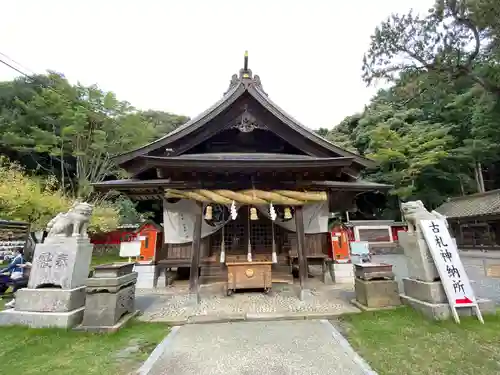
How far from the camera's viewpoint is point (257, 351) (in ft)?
13.1

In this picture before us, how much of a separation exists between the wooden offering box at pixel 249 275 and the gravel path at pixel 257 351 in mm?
2156

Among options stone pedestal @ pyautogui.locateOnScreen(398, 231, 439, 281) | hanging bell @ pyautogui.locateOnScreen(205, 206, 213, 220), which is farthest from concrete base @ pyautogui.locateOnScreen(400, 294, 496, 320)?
hanging bell @ pyautogui.locateOnScreen(205, 206, 213, 220)

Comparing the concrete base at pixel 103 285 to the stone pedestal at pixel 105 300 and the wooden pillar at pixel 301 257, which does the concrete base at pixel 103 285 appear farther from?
the wooden pillar at pixel 301 257

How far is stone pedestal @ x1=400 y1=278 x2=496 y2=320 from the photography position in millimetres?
4902

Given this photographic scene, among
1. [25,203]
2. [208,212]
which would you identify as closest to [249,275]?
[208,212]

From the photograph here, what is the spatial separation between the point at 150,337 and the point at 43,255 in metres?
2.77

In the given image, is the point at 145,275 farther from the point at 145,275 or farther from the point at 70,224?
the point at 70,224

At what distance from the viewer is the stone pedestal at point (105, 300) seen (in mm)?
4805

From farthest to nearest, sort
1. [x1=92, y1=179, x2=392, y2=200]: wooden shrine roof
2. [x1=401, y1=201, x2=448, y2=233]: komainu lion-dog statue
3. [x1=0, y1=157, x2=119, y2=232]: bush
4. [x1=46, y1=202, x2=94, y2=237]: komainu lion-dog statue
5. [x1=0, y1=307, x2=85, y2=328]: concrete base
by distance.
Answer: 1. [x1=0, y1=157, x2=119, y2=232]: bush
2. [x1=92, y1=179, x2=392, y2=200]: wooden shrine roof
3. [x1=401, y1=201, x2=448, y2=233]: komainu lion-dog statue
4. [x1=46, y1=202, x2=94, y2=237]: komainu lion-dog statue
5. [x1=0, y1=307, x2=85, y2=328]: concrete base

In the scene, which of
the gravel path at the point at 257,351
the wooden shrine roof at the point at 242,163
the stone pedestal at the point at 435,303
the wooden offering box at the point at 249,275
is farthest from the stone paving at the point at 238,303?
the wooden shrine roof at the point at 242,163

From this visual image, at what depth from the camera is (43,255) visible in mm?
5152

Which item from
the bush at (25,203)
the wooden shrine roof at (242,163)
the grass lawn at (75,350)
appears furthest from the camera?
the bush at (25,203)

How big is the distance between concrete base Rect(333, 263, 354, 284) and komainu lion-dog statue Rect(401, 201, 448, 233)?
3915mm

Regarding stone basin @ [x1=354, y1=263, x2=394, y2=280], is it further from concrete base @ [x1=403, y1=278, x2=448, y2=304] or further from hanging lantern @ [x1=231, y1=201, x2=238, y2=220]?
hanging lantern @ [x1=231, y1=201, x2=238, y2=220]
